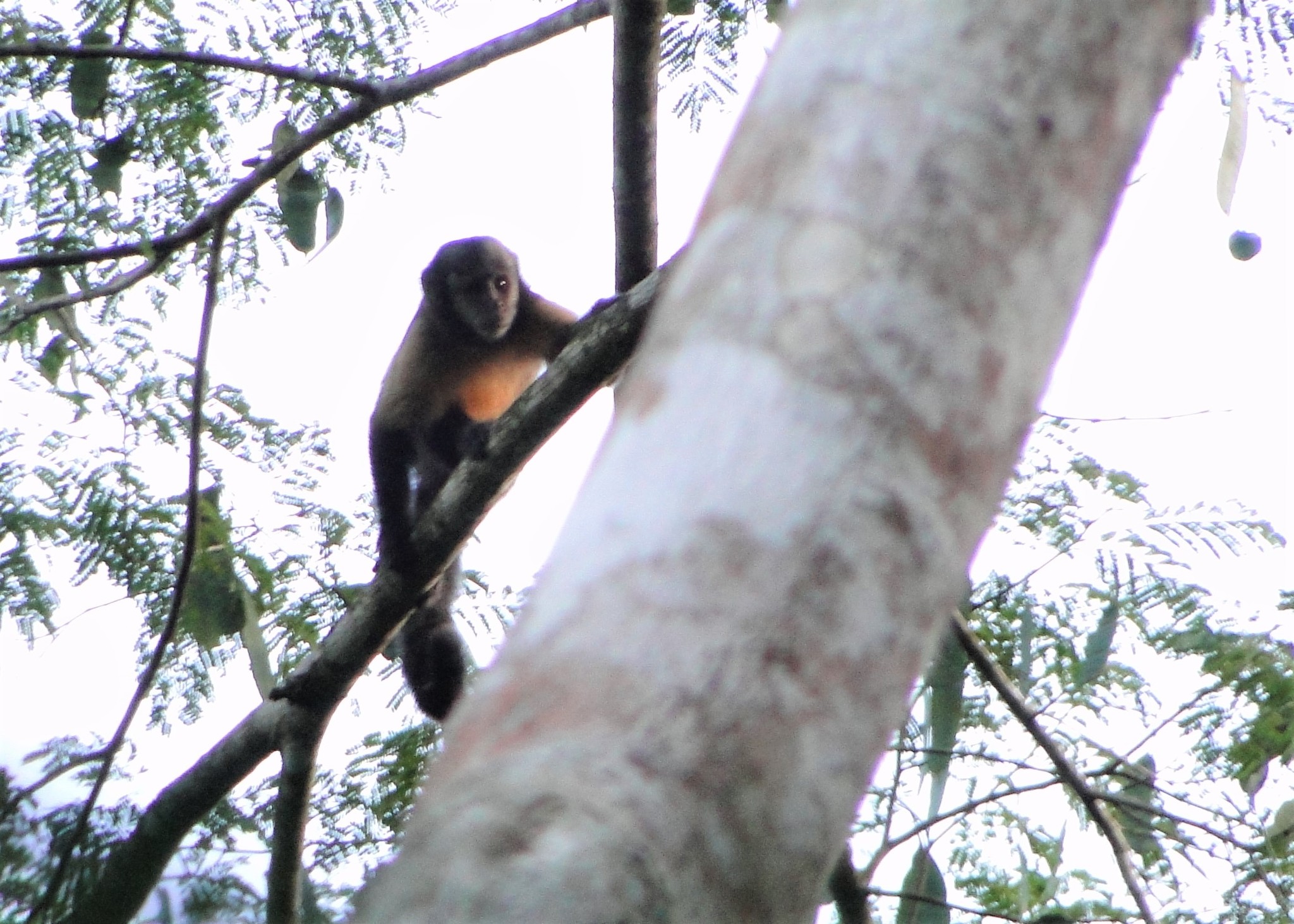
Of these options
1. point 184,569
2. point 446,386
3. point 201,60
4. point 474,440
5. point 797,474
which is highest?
point 446,386

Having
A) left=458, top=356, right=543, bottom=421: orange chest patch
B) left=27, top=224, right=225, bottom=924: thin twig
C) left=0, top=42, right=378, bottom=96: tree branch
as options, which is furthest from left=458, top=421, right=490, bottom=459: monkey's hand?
left=0, top=42, right=378, bottom=96: tree branch

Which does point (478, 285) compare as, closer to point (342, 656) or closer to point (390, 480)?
point (390, 480)

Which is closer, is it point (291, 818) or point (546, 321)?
point (291, 818)

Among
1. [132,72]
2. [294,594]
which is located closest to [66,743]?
[294,594]

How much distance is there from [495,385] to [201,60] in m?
2.06

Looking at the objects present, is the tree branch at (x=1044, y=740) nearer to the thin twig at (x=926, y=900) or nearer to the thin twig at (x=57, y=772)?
the thin twig at (x=926, y=900)

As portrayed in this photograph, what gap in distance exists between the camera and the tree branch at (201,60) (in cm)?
371

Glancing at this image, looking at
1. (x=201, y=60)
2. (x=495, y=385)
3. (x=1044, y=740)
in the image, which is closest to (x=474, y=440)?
(x=201, y=60)

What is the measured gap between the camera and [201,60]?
3.89 metres

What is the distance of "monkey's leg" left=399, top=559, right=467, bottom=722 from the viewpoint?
448cm

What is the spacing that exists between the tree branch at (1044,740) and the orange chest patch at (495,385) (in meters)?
2.65

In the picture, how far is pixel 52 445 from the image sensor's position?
4441 mm

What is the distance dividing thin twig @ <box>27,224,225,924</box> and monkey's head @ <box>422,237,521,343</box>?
1801 millimetres

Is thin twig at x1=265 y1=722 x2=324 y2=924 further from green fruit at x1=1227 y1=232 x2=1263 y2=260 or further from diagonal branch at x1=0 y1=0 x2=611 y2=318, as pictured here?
green fruit at x1=1227 y1=232 x2=1263 y2=260
